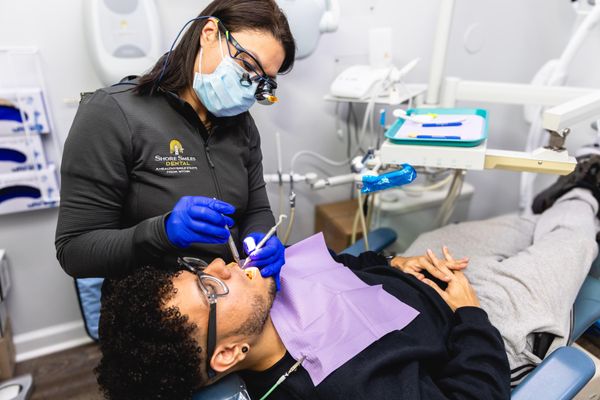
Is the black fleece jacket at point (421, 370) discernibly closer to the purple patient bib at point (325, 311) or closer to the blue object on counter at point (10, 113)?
the purple patient bib at point (325, 311)

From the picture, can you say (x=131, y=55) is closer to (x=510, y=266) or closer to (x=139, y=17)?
(x=139, y=17)

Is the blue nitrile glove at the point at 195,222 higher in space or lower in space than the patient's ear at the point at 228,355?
higher

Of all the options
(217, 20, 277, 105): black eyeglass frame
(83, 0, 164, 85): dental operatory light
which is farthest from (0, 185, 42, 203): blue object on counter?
(217, 20, 277, 105): black eyeglass frame

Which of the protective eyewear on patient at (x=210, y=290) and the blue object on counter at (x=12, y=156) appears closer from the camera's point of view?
the protective eyewear on patient at (x=210, y=290)

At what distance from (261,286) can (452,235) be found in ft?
2.95

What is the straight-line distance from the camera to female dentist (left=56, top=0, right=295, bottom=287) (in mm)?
912

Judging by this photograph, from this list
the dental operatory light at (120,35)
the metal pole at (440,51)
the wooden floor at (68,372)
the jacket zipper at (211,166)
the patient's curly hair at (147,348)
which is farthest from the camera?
the wooden floor at (68,372)

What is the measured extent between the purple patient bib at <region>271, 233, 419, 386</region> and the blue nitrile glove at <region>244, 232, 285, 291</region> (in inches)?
4.7

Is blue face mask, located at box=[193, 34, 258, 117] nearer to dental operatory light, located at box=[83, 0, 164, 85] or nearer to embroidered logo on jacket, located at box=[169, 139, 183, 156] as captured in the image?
embroidered logo on jacket, located at box=[169, 139, 183, 156]

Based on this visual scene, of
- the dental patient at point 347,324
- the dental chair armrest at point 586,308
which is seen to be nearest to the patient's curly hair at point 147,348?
the dental patient at point 347,324

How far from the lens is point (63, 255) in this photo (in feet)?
3.10

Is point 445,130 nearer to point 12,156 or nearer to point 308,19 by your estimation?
point 308,19

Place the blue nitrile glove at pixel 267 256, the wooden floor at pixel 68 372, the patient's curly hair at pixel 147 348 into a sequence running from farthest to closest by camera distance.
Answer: the wooden floor at pixel 68 372 < the blue nitrile glove at pixel 267 256 < the patient's curly hair at pixel 147 348

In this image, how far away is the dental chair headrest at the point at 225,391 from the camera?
870mm
